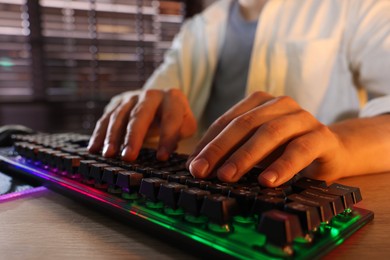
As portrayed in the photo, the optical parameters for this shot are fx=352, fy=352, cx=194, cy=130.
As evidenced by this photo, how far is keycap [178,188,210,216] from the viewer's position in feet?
0.95

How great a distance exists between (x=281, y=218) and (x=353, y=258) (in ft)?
0.22

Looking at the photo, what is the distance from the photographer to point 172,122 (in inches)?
25.4

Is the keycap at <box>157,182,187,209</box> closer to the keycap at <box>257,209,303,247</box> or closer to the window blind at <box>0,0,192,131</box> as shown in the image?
the keycap at <box>257,209,303,247</box>

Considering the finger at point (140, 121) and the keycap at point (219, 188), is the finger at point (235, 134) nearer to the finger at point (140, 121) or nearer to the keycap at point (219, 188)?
the keycap at point (219, 188)

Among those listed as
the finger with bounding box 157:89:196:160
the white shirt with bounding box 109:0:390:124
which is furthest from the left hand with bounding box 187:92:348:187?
the white shirt with bounding box 109:0:390:124

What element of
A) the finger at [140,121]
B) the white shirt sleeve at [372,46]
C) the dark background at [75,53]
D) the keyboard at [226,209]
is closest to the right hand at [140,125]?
the finger at [140,121]

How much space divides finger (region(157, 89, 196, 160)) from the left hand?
4.4 inches

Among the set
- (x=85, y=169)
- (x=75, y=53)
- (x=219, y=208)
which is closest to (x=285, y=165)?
(x=219, y=208)

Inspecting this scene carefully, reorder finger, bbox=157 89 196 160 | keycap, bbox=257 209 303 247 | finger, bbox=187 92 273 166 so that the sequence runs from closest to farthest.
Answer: keycap, bbox=257 209 303 247
finger, bbox=187 92 273 166
finger, bbox=157 89 196 160

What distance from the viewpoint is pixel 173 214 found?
1.00 feet

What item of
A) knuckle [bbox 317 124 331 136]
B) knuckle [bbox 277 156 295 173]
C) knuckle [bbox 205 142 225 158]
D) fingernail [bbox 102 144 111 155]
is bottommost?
fingernail [bbox 102 144 111 155]

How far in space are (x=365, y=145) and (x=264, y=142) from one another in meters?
0.22

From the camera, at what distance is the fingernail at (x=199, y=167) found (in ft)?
1.23

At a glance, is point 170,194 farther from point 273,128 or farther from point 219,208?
point 273,128
